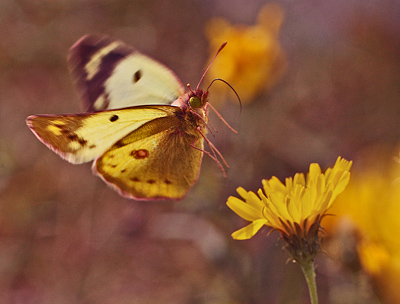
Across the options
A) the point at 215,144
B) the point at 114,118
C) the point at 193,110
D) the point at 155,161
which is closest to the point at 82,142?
the point at 114,118

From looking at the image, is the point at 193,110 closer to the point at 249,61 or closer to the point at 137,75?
the point at 137,75

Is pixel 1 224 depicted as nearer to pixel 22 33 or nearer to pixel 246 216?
pixel 22 33

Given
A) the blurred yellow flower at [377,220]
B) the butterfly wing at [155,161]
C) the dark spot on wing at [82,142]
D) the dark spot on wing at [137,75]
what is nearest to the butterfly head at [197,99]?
the butterfly wing at [155,161]

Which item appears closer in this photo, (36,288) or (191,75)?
(36,288)

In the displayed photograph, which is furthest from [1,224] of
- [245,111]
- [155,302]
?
[245,111]

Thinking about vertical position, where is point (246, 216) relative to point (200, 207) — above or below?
below

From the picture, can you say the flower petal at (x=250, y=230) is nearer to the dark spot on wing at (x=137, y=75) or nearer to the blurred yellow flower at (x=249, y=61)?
the dark spot on wing at (x=137, y=75)
